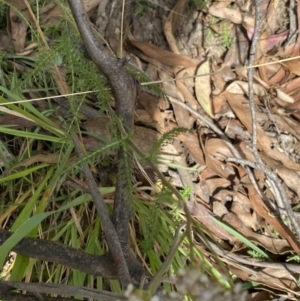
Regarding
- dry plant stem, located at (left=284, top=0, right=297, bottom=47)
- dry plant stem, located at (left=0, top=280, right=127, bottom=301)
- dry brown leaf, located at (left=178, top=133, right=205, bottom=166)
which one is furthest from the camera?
dry plant stem, located at (left=284, top=0, right=297, bottom=47)

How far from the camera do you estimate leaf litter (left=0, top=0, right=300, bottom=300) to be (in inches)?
44.3

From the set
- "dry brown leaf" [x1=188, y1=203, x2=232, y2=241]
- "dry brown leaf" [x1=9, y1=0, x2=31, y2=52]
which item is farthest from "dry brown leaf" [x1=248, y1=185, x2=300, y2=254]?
"dry brown leaf" [x1=9, y1=0, x2=31, y2=52]

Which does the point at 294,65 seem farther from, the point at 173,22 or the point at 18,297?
the point at 18,297

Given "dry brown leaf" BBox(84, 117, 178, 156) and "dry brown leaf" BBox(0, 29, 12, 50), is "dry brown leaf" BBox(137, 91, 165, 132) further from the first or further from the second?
"dry brown leaf" BBox(0, 29, 12, 50)

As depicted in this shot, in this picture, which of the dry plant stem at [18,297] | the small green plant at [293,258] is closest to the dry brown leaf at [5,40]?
the dry plant stem at [18,297]

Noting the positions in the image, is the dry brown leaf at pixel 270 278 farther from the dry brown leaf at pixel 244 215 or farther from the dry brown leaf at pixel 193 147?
the dry brown leaf at pixel 193 147

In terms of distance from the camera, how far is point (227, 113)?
1231 mm

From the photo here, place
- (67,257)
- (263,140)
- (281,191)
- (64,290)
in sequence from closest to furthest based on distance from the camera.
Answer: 1. (64,290)
2. (67,257)
3. (281,191)
4. (263,140)

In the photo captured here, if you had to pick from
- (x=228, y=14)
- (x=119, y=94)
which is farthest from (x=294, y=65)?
(x=119, y=94)

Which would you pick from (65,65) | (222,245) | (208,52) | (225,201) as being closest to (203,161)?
(225,201)

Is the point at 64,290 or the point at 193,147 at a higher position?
the point at 193,147

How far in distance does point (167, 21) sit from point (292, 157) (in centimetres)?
52

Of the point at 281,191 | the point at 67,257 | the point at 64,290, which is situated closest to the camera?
the point at 64,290

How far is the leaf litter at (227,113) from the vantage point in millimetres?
1126
